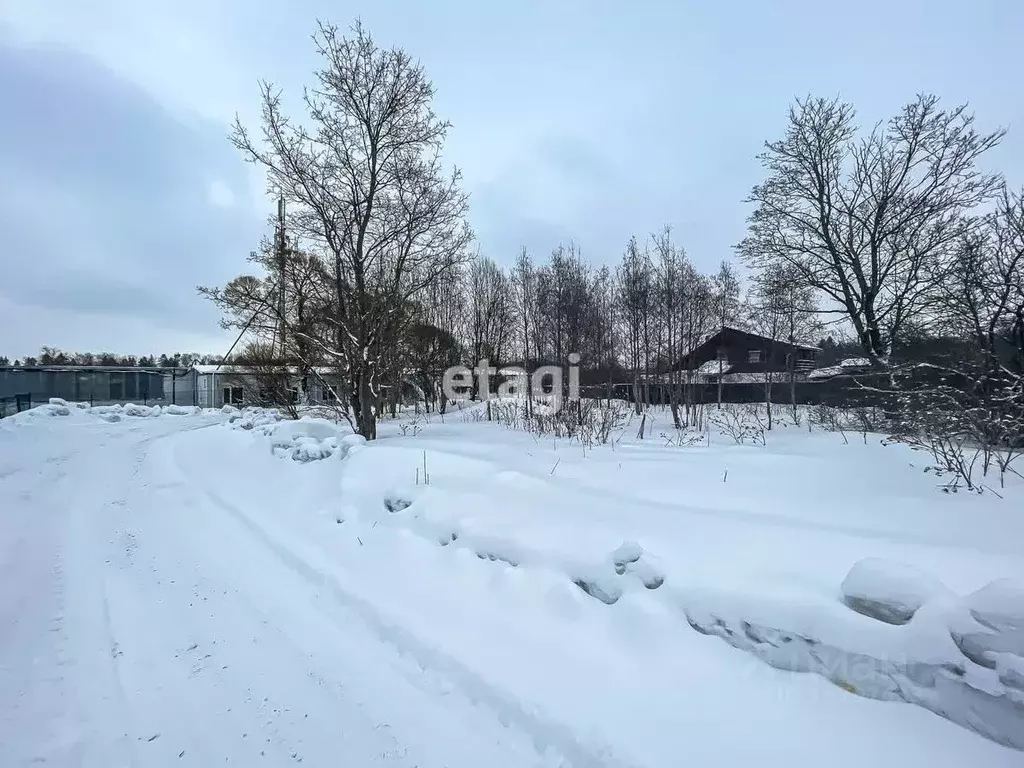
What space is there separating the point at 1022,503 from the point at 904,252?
1552 centimetres

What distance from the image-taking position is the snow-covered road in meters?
2.21

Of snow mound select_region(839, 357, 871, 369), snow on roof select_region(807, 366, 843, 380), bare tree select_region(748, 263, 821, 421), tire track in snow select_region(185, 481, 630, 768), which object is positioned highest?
bare tree select_region(748, 263, 821, 421)

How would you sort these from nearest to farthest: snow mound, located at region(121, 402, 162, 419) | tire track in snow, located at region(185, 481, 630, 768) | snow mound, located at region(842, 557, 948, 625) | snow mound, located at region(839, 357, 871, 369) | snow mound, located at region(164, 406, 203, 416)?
tire track in snow, located at region(185, 481, 630, 768) → snow mound, located at region(842, 557, 948, 625) → snow mound, located at region(839, 357, 871, 369) → snow mound, located at region(121, 402, 162, 419) → snow mound, located at region(164, 406, 203, 416)

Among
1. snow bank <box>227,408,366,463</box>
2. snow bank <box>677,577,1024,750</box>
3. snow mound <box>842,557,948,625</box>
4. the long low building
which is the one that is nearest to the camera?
snow bank <box>677,577,1024,750</box>

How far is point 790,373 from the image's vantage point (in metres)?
20.7

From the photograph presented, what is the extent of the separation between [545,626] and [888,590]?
1.99 metres

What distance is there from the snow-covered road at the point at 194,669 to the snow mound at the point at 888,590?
6.38ft

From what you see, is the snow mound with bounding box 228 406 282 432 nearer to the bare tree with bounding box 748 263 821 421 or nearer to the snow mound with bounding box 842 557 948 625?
the snow mound with bounding box 842 557 948 625

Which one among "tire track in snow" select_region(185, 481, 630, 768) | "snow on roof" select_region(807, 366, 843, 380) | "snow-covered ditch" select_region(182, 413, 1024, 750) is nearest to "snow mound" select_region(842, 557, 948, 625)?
"snow-covered ditch" select_region(182, 413, 1024, 750)

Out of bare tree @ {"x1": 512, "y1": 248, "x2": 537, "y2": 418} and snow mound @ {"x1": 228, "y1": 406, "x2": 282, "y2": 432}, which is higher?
bare tree @ {"x1": 512, "y1": 248, "x2": 537, "y2": 418}

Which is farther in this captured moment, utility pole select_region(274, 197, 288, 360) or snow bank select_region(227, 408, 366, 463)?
utility pole select_region(274, 197, 288, 360)

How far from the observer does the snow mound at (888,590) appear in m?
2.45

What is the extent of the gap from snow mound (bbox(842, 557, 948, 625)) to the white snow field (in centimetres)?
1

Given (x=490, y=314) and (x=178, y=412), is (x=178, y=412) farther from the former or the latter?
(x=490, y=314)
